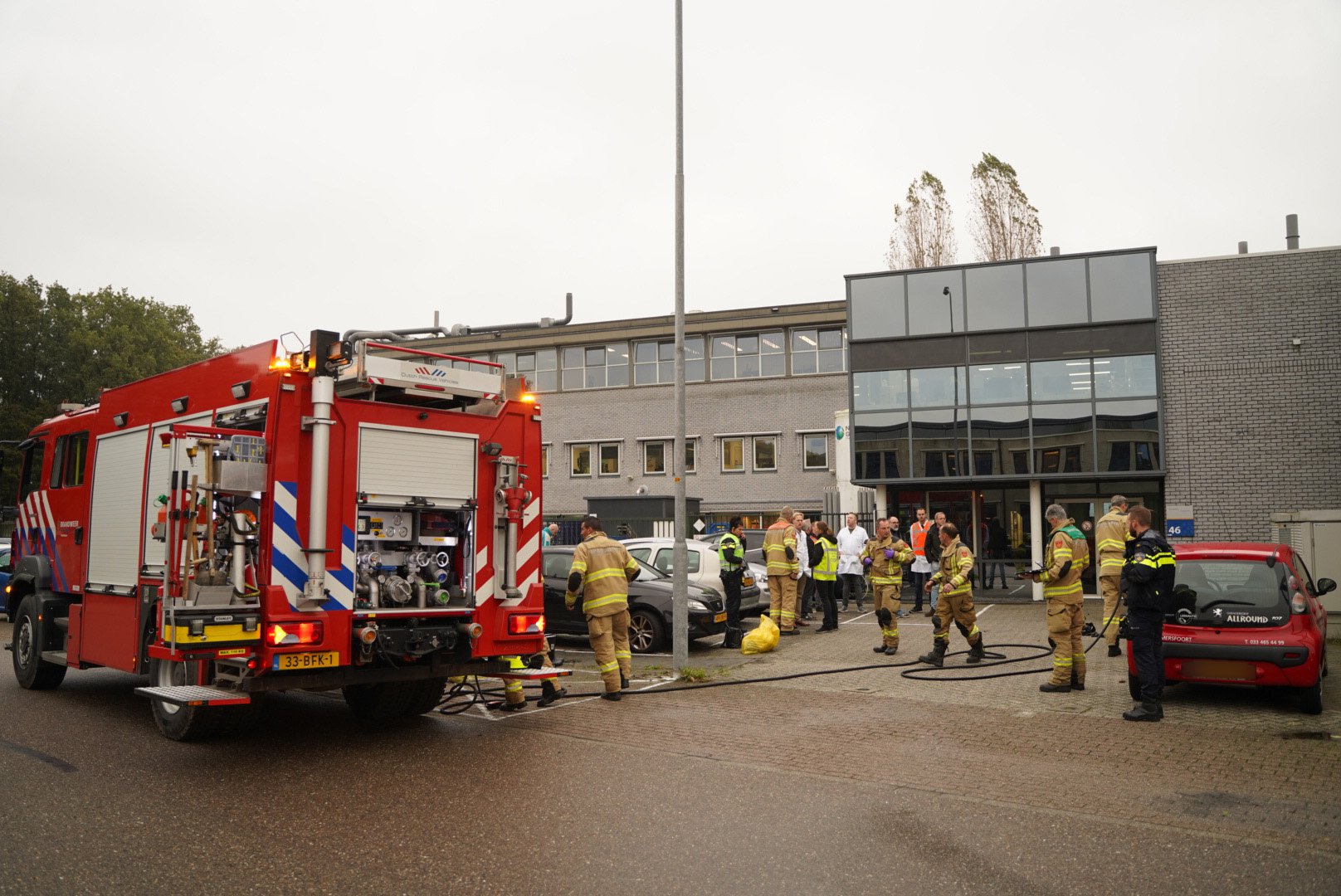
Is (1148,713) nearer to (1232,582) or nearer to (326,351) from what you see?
(1232,582)

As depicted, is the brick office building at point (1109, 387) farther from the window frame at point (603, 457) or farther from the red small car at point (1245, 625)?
the window frame at point (603, 457)

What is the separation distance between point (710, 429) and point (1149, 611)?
27225mm

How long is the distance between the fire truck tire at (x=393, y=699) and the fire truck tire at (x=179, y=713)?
1.39 meters

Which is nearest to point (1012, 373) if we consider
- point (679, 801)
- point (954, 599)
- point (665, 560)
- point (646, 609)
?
point (665, 560)

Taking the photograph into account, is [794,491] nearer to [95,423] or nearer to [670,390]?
[670,390]

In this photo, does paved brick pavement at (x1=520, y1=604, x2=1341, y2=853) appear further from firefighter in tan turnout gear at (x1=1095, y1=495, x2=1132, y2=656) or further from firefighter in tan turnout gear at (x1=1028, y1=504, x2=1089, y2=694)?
firefighter in tan turnout gear at (x1=1095, y1=495, x2=1132, y2=656)

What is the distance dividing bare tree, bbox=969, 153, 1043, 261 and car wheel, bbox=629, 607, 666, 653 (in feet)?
93.4

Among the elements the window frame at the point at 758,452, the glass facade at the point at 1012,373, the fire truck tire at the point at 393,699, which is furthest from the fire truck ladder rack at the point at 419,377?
the window frame at the point at 758,452

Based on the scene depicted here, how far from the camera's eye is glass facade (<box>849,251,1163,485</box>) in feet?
70.5

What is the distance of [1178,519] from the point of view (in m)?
21.1

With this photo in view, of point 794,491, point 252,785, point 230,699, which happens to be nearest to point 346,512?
point 230,699

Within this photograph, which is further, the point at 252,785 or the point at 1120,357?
the point at 1120,357

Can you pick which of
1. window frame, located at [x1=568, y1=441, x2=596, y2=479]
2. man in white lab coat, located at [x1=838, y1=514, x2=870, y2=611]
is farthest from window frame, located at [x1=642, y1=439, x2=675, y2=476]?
man in white lab coat, located at [x1=838, y1=514, x2=870, y2=611]

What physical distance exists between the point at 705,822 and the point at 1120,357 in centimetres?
1875
